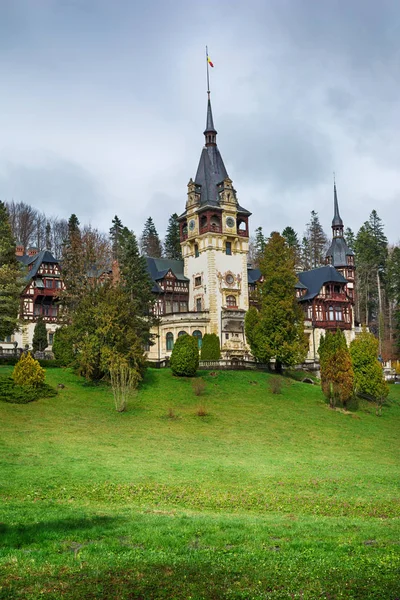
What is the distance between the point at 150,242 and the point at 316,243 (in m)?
31.0

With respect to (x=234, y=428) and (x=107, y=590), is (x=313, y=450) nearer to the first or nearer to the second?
(x=234, y=428)

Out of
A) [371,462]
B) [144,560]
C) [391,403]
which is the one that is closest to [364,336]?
[391,403]

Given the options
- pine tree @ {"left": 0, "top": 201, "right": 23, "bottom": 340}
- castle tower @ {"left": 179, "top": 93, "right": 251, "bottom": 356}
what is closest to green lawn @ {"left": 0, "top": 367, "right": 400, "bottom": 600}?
pine tree @ {"left": 0, "top": 201, "right": 23, "bottom": 340}

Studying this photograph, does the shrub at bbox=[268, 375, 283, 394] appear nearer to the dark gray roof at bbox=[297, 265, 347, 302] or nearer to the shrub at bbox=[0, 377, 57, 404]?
the shrub at bbox=[0, 377, 57, 404]

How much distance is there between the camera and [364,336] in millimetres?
53625

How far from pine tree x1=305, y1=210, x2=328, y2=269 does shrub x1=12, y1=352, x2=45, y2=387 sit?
77.8 meters

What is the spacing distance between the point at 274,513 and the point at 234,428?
2039 cm

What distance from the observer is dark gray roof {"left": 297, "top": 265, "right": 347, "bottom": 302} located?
268 feet

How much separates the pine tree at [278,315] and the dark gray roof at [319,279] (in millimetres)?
25528

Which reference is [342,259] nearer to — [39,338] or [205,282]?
[205,282]

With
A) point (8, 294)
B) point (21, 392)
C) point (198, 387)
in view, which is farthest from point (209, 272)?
point (21, 392)

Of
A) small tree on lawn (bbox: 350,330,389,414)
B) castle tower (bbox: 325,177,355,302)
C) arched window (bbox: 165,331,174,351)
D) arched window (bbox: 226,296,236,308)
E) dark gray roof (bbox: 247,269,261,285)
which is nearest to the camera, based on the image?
small tree on lawn (bbox: 350,330,389,414)

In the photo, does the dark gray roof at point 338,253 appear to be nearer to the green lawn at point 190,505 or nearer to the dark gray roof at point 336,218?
the dark gray roof at point 336,218

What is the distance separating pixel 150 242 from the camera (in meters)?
113
